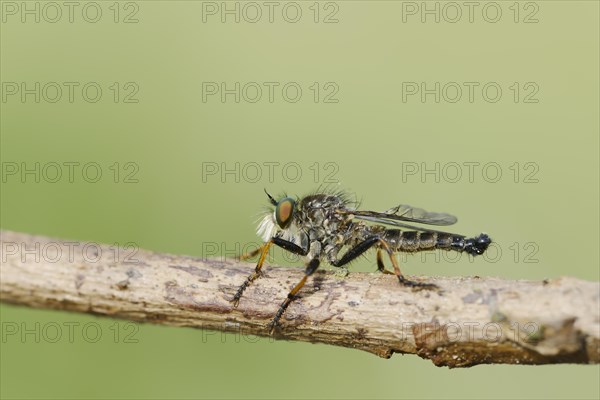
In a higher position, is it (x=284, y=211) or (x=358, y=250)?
(x=284, y=211)

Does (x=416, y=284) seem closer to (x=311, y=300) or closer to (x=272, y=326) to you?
(x=311, y=300)

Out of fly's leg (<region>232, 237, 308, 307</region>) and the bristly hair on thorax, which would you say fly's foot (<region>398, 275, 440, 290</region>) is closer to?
fly's leg (<region>232, 237, 308, 307</region>)

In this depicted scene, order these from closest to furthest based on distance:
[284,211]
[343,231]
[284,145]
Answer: [284,211] → [343,231] → [284,145]

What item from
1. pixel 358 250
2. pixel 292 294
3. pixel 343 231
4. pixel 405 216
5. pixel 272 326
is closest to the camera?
pixel 272 326

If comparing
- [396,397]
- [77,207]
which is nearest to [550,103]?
[396,397]

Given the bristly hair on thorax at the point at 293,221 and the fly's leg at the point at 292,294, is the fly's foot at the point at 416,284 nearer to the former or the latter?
the fly's leg at the point at 292,294

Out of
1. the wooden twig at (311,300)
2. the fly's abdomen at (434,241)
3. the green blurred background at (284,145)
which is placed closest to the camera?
the wooden twig at (311,300)

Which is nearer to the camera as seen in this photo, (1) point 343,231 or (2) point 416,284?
(2) point 416,284

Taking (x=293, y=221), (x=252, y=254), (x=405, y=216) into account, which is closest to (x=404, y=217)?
(x=405, y=216)

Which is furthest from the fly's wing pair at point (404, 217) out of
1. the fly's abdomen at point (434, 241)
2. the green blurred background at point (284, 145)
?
the green blurred background at point (284, 145)
